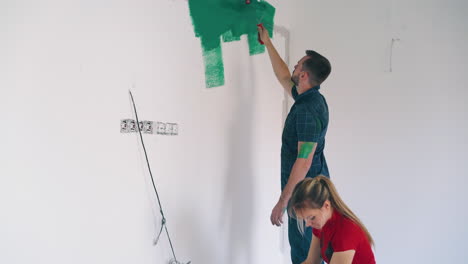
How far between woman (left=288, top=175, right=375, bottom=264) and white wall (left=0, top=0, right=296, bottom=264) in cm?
64

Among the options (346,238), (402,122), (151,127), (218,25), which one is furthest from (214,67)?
(402,122)

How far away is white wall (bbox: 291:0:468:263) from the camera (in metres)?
2.17

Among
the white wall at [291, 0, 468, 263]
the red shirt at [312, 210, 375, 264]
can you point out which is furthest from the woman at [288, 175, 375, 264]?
the white wall at [291, 0, 468, 263]

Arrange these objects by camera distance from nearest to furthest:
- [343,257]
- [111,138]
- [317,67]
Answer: [343,257]
[111,138]
[317,67]

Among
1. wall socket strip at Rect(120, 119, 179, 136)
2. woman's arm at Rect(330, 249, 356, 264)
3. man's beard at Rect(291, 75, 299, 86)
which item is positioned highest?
→ man's beard at Rect(291, 75, 299, 86)

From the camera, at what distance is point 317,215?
1.18 metres

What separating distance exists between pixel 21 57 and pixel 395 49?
2083 millimetres

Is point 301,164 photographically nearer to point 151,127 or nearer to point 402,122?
point 151,127

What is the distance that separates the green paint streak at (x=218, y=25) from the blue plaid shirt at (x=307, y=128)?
445 millimetres

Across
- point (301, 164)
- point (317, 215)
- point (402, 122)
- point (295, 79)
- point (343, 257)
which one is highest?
point (295, 79)

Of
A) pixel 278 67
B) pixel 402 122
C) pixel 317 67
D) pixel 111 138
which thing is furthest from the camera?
pixel 402 122

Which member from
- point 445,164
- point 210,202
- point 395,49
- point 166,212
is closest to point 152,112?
point 166,212

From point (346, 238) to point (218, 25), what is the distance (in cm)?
115

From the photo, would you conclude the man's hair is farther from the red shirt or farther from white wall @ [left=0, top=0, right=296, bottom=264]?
the red shirt
